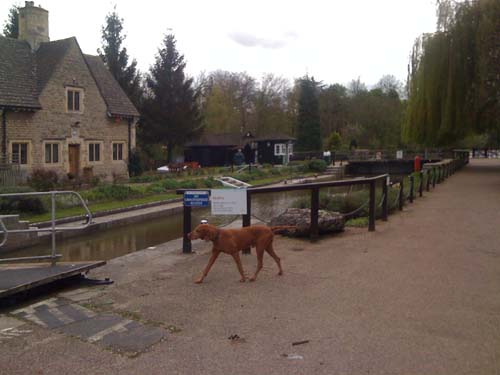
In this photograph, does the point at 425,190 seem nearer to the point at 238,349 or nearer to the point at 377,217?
the point at 377,217

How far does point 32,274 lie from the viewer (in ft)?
22.9

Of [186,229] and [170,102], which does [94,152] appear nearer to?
[170,102]

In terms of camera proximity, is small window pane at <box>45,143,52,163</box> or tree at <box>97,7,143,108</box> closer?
small window pane at <box>45,143,52,163</box>

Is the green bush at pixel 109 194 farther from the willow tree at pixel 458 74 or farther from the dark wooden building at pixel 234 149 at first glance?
the dark wooden building at pixel 234 149

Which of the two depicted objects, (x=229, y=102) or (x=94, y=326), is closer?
(x=94, y=326)

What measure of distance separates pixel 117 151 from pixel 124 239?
18.0 m

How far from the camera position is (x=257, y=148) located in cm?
5391

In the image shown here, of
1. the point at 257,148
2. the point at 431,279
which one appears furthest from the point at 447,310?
the point at 257,148

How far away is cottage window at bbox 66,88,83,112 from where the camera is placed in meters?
28.7

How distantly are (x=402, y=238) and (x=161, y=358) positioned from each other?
23.4ft

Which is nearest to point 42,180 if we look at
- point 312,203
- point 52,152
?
point 52,152

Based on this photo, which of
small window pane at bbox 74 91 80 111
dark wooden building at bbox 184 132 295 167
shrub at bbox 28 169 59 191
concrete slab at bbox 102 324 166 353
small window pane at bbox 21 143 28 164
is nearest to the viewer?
concrete slab at bbox 102 324 166 353

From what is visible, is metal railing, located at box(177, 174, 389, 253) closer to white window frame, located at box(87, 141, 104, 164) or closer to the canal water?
the canal water

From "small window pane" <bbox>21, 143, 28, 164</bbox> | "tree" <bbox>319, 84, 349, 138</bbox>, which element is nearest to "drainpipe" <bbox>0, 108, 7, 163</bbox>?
"small window pane" <bbox>21, 143, 28, 164</bbox>
